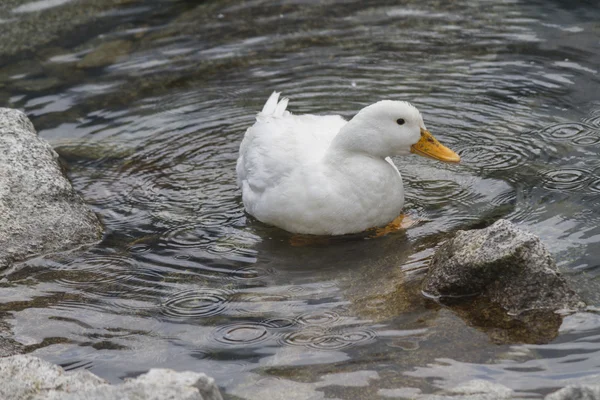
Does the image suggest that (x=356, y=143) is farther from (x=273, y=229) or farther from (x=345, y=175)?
(x=273, y=229)

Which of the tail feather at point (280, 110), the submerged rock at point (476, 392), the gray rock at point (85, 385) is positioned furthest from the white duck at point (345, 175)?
the gray rock at point (85, 385)

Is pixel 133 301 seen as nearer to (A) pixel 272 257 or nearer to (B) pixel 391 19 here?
(A) pixel 272 257

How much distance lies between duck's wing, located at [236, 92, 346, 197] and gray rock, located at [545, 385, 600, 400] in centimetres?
281

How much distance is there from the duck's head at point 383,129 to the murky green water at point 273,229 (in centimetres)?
60

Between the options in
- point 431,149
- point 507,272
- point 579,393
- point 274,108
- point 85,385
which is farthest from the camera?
point 274,108

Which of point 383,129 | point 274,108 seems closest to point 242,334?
point 383,129

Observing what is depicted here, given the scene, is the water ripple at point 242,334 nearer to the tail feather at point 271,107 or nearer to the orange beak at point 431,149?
the orange beak at point 431,149

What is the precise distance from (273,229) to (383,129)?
1084mm

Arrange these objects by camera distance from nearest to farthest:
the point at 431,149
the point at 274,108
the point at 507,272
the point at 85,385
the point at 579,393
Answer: the point at 579,393 → the point at 85,385 → the point at 507,272 → the point at 431,149 → the point at 274,108

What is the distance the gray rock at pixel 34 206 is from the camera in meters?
6.22

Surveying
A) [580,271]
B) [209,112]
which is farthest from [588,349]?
[209,112]

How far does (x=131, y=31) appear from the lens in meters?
10.4

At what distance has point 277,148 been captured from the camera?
21.3 feet

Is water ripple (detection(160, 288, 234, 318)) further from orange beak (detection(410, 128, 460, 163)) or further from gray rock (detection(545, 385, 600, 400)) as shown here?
gray rock (detection(545, 385, 600, 400))
